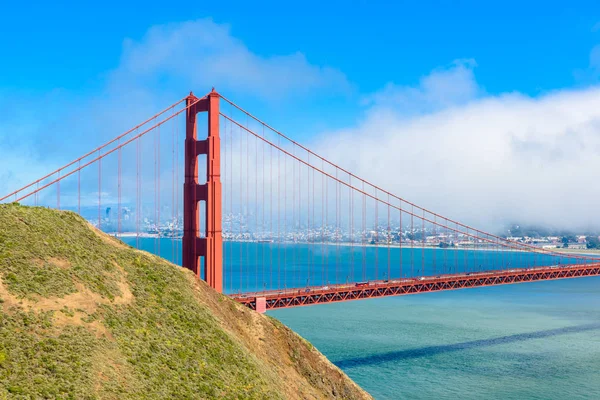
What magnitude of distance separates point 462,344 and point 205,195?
34.6 m

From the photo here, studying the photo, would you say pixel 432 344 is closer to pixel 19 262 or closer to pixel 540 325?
pixel 540 325

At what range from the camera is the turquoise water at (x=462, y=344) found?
1748 inches

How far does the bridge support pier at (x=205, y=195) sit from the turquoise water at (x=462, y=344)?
51.9 feet

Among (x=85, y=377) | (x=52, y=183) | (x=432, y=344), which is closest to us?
(x=85, y=377)

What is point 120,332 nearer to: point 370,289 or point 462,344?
point 370,289

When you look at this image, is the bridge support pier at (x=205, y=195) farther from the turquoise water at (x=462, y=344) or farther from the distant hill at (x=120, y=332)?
the turquoise water at (x=462, y=344)

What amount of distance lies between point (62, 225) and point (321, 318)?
50.2m

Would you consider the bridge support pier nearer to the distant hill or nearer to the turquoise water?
the distant hill

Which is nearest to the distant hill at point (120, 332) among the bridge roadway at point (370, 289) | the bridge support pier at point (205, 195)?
the bridge support pier at point (205, 195)

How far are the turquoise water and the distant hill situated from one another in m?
17.4

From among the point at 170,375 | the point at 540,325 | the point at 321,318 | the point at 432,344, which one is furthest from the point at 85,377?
the point at 540,325

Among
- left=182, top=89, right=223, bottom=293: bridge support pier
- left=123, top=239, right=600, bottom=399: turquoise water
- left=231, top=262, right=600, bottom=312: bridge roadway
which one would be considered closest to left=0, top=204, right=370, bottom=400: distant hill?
left=182, top=89, right=223, bottom=293: bridge support pier

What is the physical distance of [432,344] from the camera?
2303 inches

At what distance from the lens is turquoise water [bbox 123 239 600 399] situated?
44.4 meters
